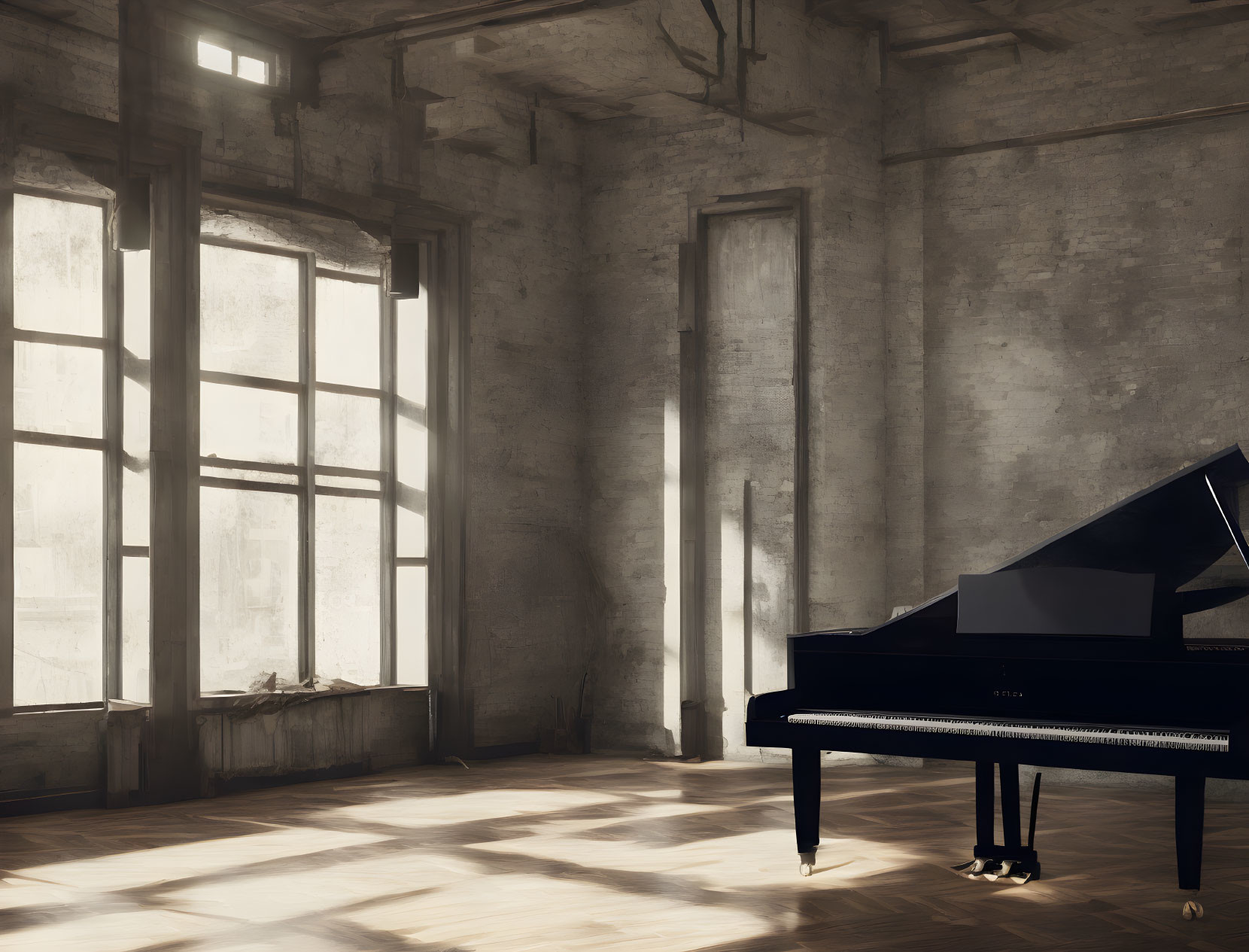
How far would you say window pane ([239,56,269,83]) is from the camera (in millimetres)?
9117

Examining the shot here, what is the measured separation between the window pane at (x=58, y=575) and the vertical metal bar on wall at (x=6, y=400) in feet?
0.50

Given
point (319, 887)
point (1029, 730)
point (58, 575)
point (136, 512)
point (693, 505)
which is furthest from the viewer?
point (693, 505)

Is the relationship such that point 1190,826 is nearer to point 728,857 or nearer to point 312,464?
point 728,857

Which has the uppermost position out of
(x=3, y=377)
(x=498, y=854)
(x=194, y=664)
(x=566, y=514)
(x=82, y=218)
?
(x=82, y=218)

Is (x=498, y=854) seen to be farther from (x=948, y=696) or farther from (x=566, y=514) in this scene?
(x=566, y=514)

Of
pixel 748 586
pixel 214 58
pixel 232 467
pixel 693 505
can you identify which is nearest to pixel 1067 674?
pixel 748 586

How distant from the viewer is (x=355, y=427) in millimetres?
9797

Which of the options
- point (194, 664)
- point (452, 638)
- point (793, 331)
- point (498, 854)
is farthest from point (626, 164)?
point (498, 854)

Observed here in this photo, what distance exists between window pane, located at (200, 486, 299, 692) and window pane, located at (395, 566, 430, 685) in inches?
34.6

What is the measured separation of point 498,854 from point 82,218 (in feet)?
14.3

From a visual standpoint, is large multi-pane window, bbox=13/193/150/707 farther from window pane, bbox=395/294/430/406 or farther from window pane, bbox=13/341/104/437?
window pane, bbox=395/294/430/406

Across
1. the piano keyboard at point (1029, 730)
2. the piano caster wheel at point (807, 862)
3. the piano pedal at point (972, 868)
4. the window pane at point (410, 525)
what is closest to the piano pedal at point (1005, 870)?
the piano pedal at point (972, 868)

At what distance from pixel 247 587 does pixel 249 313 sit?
1.70 m

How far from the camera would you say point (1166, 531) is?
542 cm
